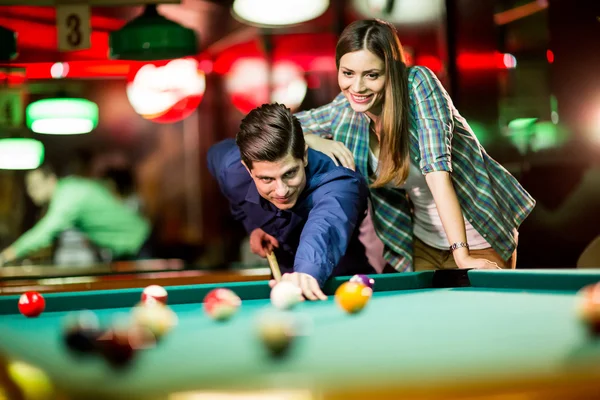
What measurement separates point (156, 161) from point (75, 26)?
11.6ft

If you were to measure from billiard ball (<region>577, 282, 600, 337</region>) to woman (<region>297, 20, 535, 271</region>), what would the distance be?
110cm

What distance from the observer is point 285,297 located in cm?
180

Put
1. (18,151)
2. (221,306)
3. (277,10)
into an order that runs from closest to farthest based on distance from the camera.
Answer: (221,306) → (277,10) → (18,151)

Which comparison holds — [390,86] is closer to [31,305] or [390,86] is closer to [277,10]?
[277,10]

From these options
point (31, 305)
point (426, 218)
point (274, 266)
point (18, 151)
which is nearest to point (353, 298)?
point (31, 305)

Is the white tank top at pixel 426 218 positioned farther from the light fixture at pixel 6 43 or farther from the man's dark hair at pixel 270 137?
the light fixture at pixel 6 43

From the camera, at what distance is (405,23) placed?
583 centimetres

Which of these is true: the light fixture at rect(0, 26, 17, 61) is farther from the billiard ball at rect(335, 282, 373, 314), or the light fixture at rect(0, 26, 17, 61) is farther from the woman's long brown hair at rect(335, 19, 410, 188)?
the billiard ball at rect(335, 282, 373, 314)

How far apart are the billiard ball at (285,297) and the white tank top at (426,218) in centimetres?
115

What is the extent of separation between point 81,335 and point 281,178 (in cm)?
141

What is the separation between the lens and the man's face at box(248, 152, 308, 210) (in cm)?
251

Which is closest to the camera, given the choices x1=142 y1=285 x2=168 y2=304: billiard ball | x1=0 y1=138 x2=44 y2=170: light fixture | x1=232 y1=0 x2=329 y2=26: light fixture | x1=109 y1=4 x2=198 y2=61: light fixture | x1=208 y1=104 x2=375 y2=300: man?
x1=142 y1=285 x2=168 y2=304: billiard ball

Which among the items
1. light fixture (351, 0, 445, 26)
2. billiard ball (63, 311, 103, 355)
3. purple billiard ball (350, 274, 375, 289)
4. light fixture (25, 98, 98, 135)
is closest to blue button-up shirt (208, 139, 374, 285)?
purple billiard ball (350, 274, 375, 289)

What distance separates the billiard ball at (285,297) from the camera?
179 cm
